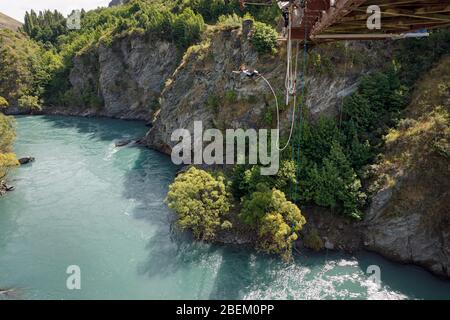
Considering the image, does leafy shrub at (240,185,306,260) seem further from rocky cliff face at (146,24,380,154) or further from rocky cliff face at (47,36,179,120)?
rocky cliff face at (47,36,179,120)

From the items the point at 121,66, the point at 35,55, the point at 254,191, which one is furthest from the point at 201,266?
the point at 35,55

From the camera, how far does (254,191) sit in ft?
71.2

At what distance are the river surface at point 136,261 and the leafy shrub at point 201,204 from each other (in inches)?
52.9

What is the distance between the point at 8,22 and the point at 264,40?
140103mm

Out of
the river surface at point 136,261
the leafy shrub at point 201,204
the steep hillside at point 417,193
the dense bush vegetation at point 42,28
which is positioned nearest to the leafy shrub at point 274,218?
the river surface at point 136,261

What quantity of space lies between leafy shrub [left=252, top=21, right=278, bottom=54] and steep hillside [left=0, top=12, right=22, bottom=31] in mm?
128591

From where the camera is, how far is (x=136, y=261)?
2030 cm

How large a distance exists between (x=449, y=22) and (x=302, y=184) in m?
13.5

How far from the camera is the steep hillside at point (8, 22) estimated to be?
123 metres

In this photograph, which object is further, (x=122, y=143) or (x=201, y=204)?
(x=122, y=143)

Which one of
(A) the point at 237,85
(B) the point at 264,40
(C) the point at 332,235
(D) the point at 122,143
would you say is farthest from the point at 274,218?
(D) the point at 122,143

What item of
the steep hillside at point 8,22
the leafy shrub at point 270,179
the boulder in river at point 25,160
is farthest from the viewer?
the steep hillside at point 8,22

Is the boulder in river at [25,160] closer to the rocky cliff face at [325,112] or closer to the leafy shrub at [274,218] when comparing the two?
the rocky cliff face at [325,112]

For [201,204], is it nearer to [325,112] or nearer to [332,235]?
[332,235]
